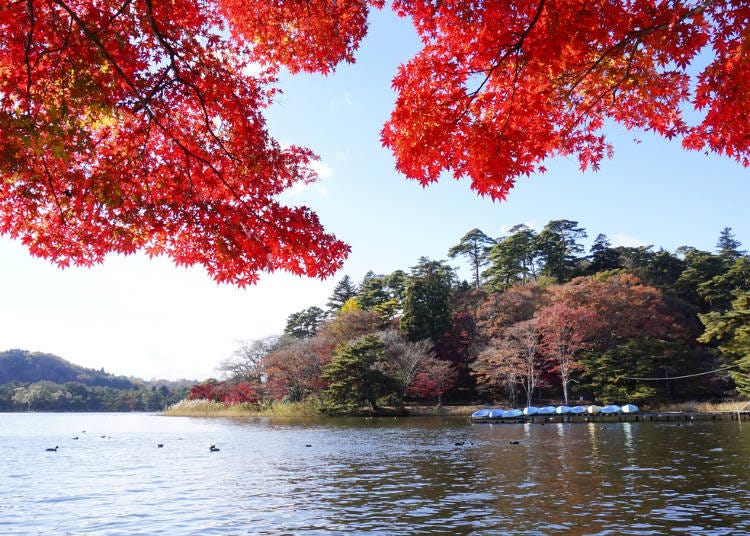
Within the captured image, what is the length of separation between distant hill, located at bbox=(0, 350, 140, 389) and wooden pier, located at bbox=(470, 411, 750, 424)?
11253 centimetres

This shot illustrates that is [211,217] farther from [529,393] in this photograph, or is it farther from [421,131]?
[529,393]

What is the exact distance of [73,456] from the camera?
20.2 meters

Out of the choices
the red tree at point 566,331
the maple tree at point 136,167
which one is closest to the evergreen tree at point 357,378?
the red tree at point 566,331

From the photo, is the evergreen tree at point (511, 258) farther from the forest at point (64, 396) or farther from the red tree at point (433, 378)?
the forest at point (64, 396)

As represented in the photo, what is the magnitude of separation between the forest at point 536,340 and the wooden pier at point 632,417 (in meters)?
2.18

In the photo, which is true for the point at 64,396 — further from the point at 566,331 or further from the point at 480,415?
the point at 566,331

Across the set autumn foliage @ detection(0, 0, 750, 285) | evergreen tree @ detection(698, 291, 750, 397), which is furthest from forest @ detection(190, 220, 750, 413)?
autumn foliage @ detection(0, 0, 750, 285)

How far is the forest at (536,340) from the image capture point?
3784 cm

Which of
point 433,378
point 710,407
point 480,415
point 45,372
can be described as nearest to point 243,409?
point 433,378

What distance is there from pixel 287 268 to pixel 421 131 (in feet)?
7.02

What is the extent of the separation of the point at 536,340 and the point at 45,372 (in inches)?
4813

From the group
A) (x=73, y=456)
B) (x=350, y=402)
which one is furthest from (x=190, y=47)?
(x=350, y=402)

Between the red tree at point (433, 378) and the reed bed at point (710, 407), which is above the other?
the red tree at point (433, 378)

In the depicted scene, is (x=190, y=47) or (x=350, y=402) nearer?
(x=190, y=47)
